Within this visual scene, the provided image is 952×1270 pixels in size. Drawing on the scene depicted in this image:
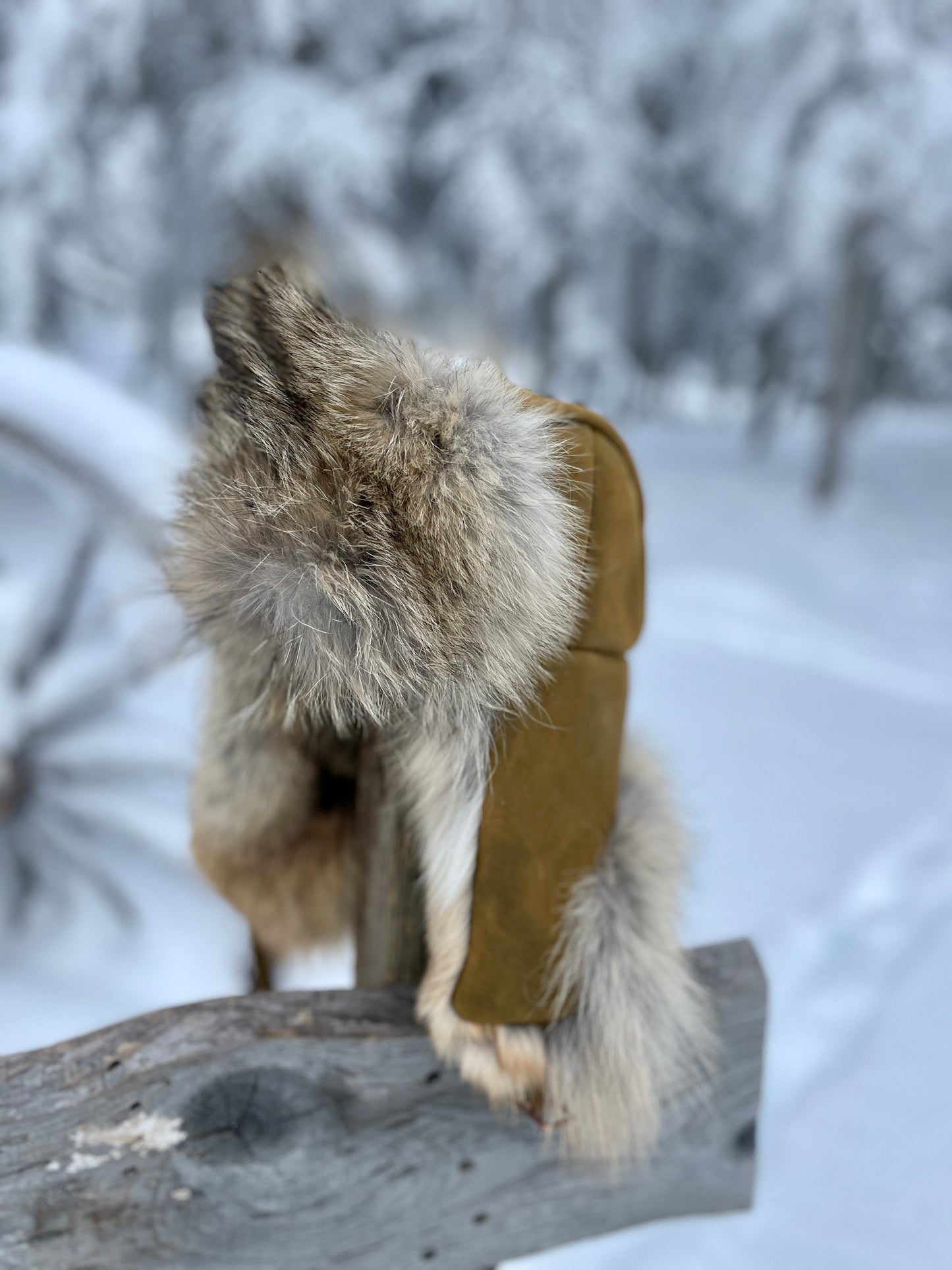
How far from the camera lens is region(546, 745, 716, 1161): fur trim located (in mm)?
655

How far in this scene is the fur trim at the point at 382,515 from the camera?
0.50 metres

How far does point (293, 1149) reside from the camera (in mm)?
663

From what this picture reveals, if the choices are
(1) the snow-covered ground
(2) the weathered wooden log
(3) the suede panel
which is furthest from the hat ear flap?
(2) the weathered wooden log

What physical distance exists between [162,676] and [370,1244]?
1840 mm

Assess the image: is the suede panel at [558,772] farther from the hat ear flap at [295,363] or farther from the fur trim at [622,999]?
the hat ear flap at [295,363]

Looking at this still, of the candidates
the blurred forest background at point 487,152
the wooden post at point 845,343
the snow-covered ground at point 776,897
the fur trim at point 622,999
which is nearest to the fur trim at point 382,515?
the fur trim at point 622,999

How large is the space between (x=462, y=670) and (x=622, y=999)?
1.04 feet

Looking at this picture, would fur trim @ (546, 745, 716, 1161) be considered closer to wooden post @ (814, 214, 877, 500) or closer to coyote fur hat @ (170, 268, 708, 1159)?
coyote fur hat @ (170, 268, 708, 1159)

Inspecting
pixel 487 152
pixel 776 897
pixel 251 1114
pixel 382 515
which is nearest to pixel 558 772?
pixel 382 515

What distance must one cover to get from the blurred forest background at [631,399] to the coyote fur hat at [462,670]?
0.12m

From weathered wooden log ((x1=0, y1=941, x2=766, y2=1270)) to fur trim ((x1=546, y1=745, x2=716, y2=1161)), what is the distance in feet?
0.28

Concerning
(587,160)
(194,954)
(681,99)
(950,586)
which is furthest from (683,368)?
(194,954)

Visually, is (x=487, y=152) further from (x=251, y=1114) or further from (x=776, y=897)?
(x=251, y=1114)

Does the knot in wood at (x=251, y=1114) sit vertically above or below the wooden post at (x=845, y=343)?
below
